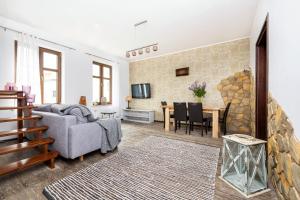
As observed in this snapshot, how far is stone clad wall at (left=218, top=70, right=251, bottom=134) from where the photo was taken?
4.09 meters

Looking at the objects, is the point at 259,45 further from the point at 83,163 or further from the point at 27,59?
the point at 27,59

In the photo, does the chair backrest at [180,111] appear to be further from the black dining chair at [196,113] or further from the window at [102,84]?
the window at [102,84]

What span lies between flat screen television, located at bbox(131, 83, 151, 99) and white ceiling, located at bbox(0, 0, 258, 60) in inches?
78.7

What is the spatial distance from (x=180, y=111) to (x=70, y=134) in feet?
9.16

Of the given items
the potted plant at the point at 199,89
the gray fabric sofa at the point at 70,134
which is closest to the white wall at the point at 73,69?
the gray fabric sofa at the point at 70,134

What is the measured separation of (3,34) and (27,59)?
0.61 metres

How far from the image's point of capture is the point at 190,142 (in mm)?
3211

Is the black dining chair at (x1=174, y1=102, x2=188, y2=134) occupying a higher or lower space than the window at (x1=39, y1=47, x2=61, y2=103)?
lower

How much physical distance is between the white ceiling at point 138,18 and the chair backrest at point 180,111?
191 centimetres

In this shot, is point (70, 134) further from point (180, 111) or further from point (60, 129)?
point (180, 111)

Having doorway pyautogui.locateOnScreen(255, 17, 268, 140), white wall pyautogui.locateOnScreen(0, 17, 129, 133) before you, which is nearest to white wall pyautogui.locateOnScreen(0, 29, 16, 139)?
white wall pyautogui.locateOnScreen(0, 17, 129, 133)

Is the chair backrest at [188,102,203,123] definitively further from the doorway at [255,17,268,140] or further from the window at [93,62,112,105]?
the window at [93,62,112,105]

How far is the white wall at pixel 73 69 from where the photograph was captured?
3.15 meters

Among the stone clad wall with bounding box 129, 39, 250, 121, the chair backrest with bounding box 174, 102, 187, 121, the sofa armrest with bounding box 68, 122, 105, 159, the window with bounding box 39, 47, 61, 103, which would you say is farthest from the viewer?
the stone clad wall with bounding box 129, 39, 250, 121
